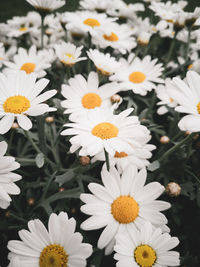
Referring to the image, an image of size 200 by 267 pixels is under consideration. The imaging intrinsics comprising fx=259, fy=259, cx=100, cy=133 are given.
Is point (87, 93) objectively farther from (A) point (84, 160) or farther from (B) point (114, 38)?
(B) point (114, 38)

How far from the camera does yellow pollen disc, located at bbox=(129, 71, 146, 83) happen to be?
58.7 inches

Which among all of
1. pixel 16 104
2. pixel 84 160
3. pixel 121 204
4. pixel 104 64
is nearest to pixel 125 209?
pixel 121 204

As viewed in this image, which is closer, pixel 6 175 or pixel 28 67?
pixel 6 175

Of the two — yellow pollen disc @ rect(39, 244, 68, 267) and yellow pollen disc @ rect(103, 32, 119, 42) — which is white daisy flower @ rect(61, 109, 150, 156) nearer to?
yellow pollen disc @ rect(39, 244, 68, 267)

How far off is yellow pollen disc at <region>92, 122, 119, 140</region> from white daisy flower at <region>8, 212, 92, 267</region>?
0.31m

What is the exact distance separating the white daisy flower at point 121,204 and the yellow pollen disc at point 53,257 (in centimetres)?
11

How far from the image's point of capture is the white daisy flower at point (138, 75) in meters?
1.42

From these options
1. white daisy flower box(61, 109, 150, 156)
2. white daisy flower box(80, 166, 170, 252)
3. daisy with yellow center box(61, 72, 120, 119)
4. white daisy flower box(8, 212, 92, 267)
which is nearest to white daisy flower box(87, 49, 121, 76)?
daisy with yellow center box(61, 72, 120, 119)

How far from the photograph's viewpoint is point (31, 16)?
7.16 feet

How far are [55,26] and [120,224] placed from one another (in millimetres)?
1535

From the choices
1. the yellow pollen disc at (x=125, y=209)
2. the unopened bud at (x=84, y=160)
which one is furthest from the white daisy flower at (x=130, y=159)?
the yellow pollen disc at (x=125, y=209)

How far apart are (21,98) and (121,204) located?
1.88 feet

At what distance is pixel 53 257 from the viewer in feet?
2.79

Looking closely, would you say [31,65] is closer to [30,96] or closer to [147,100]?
[30,96]
